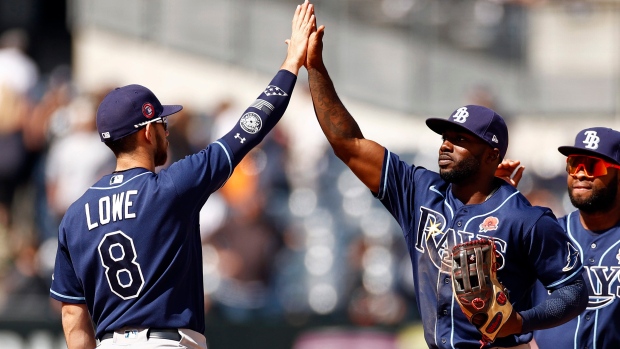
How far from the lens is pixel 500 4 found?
570 inches

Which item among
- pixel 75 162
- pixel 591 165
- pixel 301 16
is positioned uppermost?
Result: pixel 301 16

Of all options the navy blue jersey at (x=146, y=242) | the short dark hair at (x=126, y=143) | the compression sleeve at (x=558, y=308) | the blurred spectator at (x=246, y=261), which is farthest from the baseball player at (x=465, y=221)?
the blurred spectator at (x=246, y=261)

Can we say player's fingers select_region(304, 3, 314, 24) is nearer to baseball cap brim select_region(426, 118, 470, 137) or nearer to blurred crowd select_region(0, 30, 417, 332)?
baseball cap brim select_region(426, 118, 470, 137)

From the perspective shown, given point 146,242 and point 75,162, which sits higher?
point 146,242

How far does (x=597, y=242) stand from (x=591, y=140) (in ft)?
1.96

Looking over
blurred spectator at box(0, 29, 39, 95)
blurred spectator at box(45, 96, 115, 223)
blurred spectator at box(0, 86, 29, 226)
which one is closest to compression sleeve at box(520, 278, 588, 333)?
blurred spectator at box(45, 96, 115, 223)

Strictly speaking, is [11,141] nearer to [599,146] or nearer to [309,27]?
[309,27]

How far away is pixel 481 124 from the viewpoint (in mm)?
5754

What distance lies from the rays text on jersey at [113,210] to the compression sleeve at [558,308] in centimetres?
193

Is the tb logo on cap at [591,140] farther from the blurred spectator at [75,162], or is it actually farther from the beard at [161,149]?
the blurred spectator at [75,162]

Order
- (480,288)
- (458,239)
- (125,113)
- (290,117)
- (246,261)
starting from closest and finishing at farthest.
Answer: (480,288) < (125,113) < (458,239) < (246,261) < (290,117)

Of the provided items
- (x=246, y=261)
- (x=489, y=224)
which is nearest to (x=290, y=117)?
(x=246, y=261)

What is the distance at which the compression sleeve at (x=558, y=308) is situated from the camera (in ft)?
17.4

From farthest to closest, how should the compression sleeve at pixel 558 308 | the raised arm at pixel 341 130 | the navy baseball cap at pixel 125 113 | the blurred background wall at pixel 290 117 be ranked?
1. the blurred background wall at pixel 290 117
2. the raised arm at pixel 341 130
3. the navy baseball cap at pixel 125 113
4. the compression sleeve at pixel 558 308
